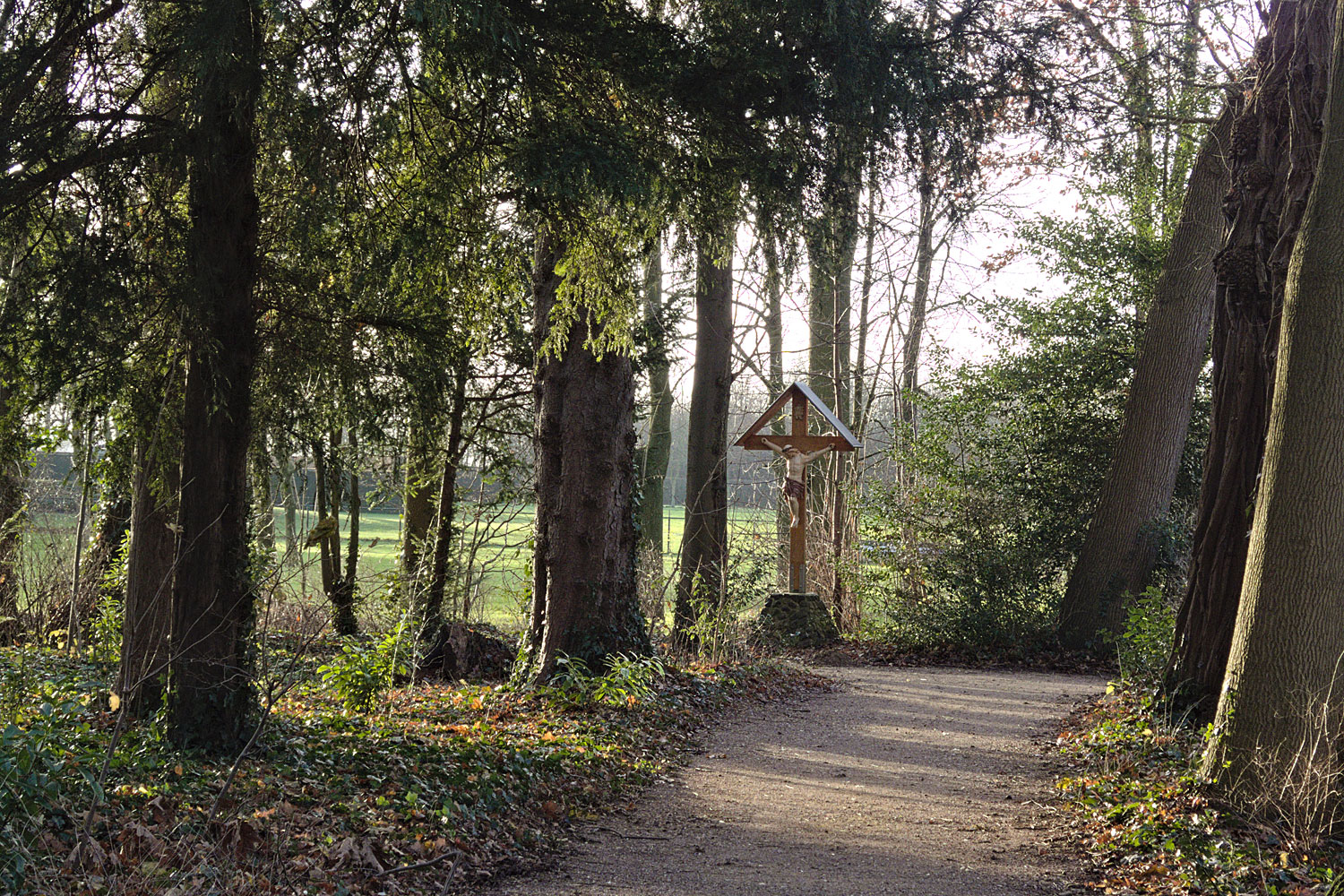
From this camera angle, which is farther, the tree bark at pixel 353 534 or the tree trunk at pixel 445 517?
the tree bark at pixel 353 534

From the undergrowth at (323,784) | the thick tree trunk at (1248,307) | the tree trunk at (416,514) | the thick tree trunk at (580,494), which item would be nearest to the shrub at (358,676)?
the undergrowth at (323,784)

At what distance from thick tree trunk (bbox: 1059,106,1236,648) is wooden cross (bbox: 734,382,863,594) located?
11.5 feet

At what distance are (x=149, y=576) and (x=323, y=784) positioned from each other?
2.78 meters

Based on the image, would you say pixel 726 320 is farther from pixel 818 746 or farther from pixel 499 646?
pixel 818 746

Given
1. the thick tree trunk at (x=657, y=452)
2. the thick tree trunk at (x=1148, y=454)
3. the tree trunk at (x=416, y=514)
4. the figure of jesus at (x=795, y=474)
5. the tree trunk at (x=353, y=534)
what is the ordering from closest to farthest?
the tree trunk at (x=416, y=514) < the tree trunk at (x=353, y=534) < the thick tree trunk at (x=1148, y=454) < the figure of jesus at (x=795, y=474) < the thick tree trunk at (x=657, y=452)

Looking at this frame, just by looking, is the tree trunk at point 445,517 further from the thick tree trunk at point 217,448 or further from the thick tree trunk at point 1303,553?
the thick tree trunk at point 1303,553

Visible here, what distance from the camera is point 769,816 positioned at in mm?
6441

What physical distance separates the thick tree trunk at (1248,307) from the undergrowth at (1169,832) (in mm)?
616

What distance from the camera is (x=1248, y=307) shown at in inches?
291

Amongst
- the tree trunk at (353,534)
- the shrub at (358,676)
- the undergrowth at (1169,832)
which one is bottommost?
the undergrowth at (1169,832)

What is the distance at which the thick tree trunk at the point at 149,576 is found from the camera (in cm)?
596

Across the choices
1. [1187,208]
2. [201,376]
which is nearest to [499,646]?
[201,376]

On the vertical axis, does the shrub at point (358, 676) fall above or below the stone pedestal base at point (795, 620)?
above

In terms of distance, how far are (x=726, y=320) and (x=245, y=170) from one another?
8563 mm
